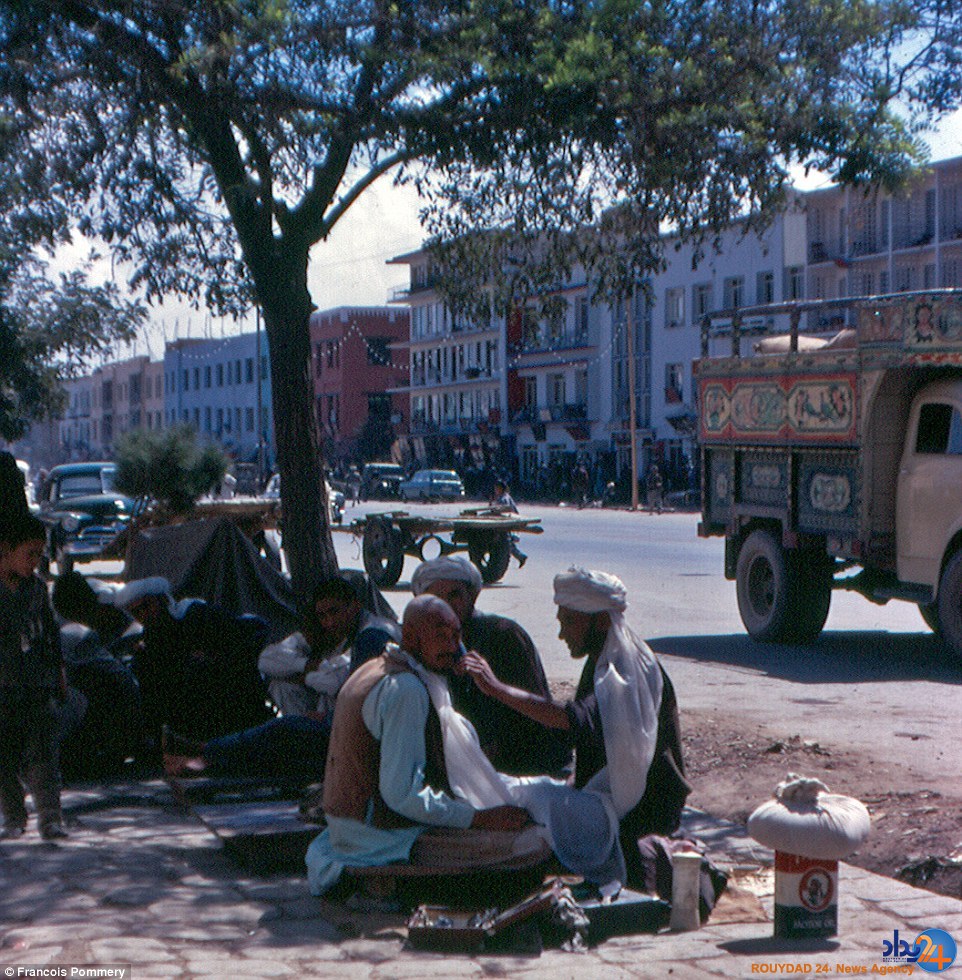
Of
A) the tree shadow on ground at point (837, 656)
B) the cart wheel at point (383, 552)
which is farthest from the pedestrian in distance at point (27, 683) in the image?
the cart wheel at point (383, 552)

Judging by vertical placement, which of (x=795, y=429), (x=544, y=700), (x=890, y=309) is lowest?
(x=544, y=700)

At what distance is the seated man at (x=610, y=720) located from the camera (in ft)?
18.9

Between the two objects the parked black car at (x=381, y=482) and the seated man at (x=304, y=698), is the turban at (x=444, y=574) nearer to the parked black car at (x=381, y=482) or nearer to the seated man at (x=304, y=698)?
the seated man at (x=304, y=698)

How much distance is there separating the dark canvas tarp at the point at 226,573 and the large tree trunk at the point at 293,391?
154cm

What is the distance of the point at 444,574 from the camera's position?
677cm

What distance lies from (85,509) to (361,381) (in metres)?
69.6

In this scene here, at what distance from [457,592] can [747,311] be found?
984cm

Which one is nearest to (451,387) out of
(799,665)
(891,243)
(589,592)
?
(891,243)

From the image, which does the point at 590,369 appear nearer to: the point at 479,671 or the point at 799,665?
the point at 799,665

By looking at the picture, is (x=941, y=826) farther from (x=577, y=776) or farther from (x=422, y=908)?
(x=422, y=908)

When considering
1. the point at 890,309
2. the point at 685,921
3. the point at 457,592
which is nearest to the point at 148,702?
the point at 457,592

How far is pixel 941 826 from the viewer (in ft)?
23.2

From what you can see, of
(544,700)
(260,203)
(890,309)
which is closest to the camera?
(544,700)

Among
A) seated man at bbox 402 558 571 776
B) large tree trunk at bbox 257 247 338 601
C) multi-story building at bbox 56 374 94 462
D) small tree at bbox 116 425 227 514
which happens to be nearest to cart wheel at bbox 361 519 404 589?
small tree at bbox 116 425 227 514
